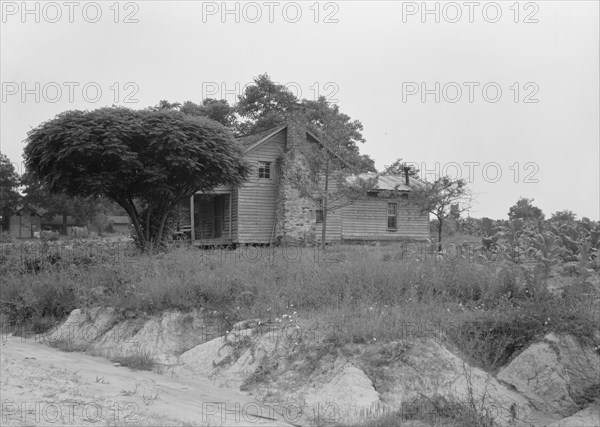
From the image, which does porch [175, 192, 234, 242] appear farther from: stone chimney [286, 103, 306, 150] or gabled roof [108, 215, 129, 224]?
gabled roof [108, 215, 129, 224]

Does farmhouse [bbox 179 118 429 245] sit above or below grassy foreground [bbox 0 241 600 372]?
above

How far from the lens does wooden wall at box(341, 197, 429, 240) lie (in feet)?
120

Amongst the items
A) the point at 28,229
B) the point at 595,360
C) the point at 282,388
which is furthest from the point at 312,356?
the point at 28,229

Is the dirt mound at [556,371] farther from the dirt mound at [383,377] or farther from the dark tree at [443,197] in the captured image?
the dark tree at [443,197]

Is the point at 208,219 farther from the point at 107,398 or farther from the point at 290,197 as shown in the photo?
the point at 107,398

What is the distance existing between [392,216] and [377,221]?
1.36 m

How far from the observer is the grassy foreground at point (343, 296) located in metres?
9.31

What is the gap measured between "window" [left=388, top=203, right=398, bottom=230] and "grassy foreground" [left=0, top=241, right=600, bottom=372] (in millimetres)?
21367

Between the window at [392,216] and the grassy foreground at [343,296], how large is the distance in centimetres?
2137

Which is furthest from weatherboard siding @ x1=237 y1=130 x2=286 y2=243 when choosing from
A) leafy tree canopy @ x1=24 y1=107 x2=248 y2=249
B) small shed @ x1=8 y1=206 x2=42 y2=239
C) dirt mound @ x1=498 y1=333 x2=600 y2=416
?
small shed @ x1=8 y1=206 x2=42 y2=239

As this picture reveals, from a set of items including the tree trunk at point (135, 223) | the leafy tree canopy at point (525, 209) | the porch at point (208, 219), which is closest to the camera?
the tree trunk at point (135, 223)

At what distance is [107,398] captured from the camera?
8867 mm

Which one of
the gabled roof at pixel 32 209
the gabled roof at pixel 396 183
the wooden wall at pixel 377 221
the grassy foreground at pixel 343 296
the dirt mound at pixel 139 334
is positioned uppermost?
the gabled roof at pixel 396 183

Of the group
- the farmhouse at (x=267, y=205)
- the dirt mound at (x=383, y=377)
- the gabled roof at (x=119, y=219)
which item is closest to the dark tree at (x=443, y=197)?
the farmhouse at (x=267, y=205)
